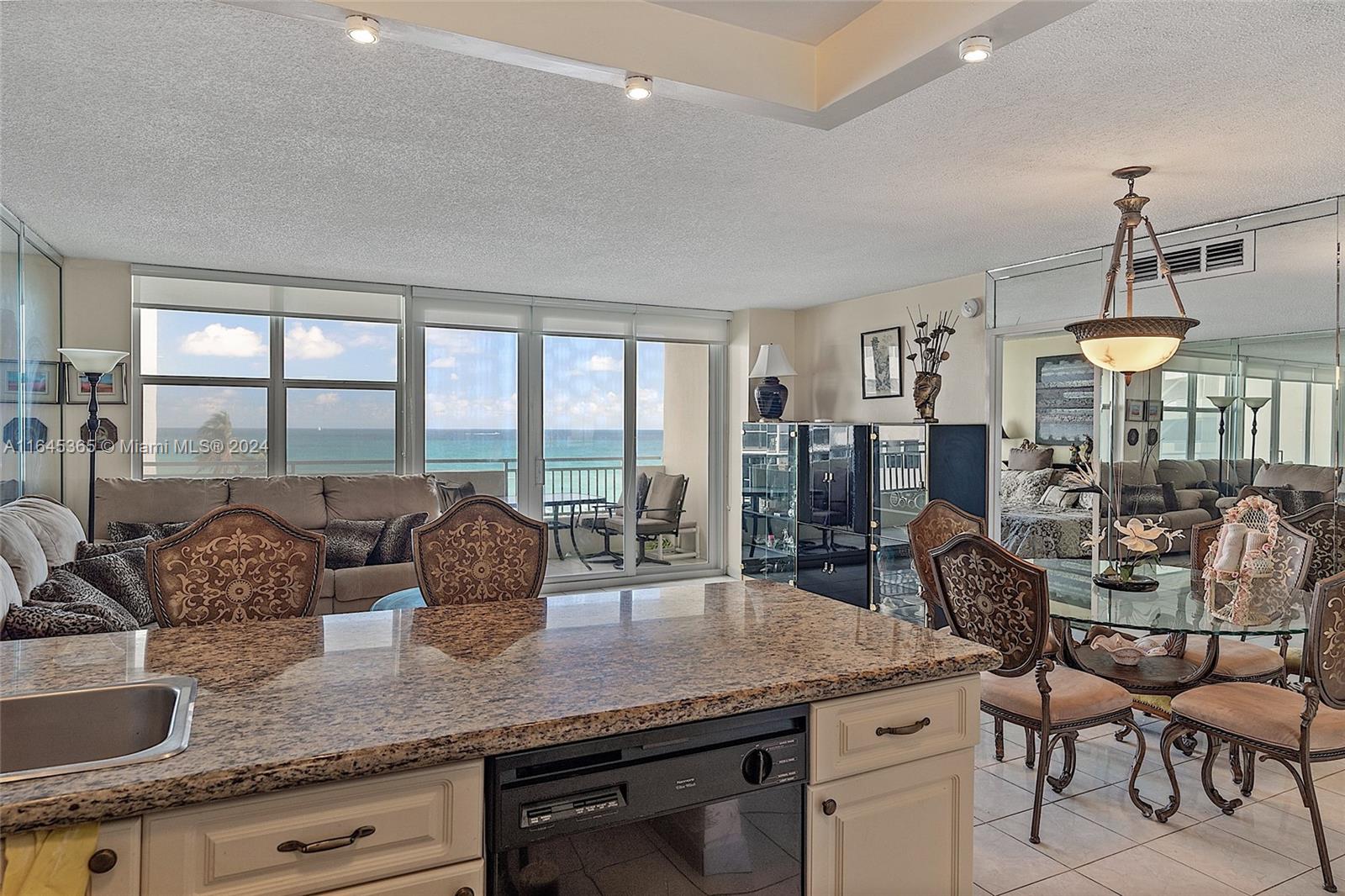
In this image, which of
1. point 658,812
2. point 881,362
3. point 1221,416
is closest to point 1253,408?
point 1221,416

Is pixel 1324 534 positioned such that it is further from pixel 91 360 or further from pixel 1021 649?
pixel 91 360

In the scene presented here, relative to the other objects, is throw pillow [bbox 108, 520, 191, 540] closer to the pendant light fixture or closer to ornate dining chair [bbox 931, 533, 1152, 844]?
ornate dining chair [bbox 931, 533, 1152, 844]

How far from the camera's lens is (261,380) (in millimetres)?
5707

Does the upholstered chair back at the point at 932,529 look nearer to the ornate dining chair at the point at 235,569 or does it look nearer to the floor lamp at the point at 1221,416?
the floor lamp at the point at 1221,416

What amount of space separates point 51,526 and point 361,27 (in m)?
3.45

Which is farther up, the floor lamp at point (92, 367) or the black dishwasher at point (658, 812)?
the floor lamp at point (92, 367)

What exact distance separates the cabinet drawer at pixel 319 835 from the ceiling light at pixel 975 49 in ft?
6.47

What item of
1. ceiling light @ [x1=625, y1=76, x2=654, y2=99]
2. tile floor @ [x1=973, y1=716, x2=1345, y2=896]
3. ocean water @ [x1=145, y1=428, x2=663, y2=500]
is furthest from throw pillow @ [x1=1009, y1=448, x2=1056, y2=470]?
ceiling light @ [x1=625, y1=76, x2=654, y2=99]

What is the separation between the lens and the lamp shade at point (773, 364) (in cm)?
659

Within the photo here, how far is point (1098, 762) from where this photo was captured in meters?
3.29

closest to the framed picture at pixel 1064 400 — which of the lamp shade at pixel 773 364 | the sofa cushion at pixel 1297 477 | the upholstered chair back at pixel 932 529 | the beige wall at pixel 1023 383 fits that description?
the beige wall at pixel 1023 383

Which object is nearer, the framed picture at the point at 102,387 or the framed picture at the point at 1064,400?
the framed picture at the point at 1064,400

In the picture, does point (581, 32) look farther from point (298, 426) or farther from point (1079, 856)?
point (298, 426)

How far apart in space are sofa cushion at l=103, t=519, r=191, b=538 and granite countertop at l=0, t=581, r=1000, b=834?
340cm
